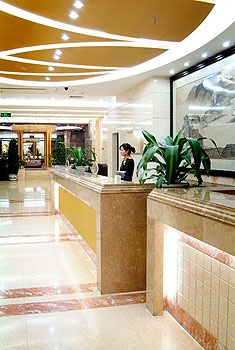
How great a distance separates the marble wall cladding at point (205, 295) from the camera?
2455 mm

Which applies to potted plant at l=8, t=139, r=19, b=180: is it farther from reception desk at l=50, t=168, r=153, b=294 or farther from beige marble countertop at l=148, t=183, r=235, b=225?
beige marble countertop at l=148, t=183, r=235, b=225

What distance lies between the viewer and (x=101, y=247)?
379 cm

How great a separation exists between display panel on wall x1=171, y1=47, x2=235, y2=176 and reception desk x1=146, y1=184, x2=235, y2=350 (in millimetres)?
3611

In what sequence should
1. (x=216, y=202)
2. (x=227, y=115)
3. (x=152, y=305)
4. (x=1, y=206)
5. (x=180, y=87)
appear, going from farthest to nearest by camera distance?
(x=1, y=206), (x=180, y=87), (x=227, y=115), (x=152, y=305), (x=216, y=202)

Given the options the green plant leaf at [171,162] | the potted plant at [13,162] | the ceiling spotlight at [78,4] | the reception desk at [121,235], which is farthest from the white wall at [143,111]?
the potted plant at [13,162]

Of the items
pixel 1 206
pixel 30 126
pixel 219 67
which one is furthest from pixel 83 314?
pixel 30 126

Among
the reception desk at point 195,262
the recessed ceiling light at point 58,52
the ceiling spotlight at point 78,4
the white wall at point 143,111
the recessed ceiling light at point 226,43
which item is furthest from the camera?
the white wall at point 143,111

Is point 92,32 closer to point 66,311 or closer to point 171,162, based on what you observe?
point 171,162

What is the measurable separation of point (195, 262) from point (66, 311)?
128 cm

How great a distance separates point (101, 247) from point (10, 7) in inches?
146

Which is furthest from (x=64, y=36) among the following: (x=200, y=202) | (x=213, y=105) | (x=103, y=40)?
(x=200, y=202)

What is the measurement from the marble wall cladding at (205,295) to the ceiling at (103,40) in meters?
3.52

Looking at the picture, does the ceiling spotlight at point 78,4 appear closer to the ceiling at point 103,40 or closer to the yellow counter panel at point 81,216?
the ceiling at point 103,40

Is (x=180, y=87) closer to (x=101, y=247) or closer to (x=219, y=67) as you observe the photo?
(x=219, y=67)
